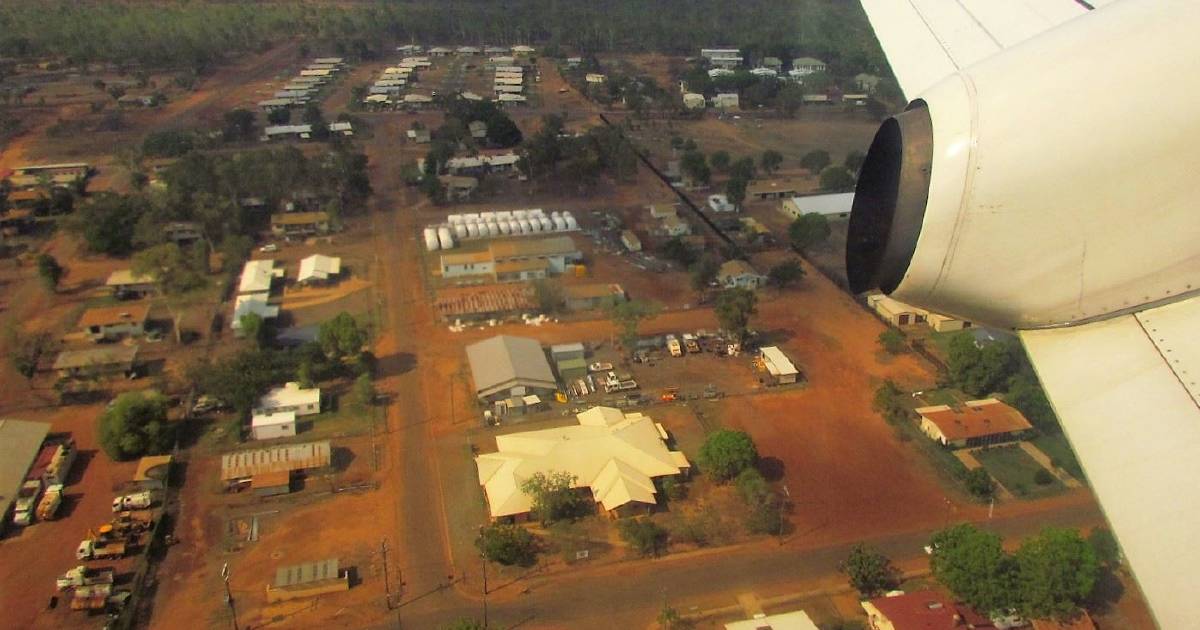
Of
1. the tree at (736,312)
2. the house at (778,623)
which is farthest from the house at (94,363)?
the house at (778,623)

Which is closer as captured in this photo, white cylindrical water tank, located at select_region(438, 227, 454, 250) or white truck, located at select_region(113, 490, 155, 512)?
white truck, located at select_region(113, 490, 155, 512)

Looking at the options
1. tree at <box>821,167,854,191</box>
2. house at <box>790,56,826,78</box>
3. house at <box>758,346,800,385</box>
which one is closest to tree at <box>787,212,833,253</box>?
tree at <box>821,167,854,191</box>

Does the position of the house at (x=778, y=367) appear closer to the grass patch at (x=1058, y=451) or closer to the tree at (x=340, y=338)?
the grass patch at (x=1058, y=451)

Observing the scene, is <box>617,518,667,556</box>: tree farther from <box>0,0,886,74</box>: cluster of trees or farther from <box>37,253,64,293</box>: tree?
<box>0,0,886,74</box>: cluster of trees

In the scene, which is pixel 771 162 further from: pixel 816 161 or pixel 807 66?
pixel 807 66

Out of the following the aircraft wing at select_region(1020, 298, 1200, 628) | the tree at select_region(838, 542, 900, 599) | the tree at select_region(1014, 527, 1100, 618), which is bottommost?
the aircraft wing at select_region(1020, 298, 1200, 628)

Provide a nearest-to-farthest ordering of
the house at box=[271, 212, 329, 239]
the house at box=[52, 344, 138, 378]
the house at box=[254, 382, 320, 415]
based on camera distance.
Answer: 1. the house at box=[254, 382, 320, 415]
2. the house at box=[52, 344, 138, 378]
3. the house at box=[271, 212, 329, 239]
